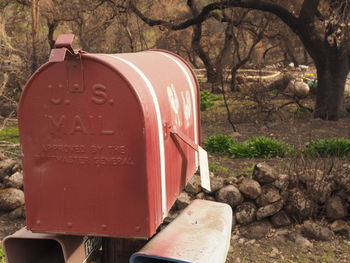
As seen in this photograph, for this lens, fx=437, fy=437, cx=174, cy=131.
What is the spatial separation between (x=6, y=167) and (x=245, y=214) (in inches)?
134

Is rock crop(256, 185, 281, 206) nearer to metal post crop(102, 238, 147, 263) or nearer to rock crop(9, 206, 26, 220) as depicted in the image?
rock crop(9, 206, 26, 220)

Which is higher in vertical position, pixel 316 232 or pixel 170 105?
pixel 170 105

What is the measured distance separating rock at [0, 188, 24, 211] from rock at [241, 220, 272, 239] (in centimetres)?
290

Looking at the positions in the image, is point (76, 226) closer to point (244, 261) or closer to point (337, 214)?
point (244, 261)

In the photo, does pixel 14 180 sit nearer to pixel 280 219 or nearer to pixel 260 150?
pixel 280 219

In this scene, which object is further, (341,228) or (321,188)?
(321,188)

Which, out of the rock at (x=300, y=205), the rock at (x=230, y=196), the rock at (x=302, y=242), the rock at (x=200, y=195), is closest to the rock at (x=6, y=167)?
the rock at (x=200, y=195)

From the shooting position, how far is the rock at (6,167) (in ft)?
20.1

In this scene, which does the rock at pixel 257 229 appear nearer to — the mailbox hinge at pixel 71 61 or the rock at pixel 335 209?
the rock at pixel 335 209

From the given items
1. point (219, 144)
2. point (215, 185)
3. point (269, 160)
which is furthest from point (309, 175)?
point (219, 144)

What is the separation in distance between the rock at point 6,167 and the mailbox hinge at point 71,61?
4.65 metres

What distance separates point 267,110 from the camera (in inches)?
429

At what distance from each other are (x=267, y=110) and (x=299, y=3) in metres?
3.63

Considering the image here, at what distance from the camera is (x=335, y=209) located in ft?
17.1
